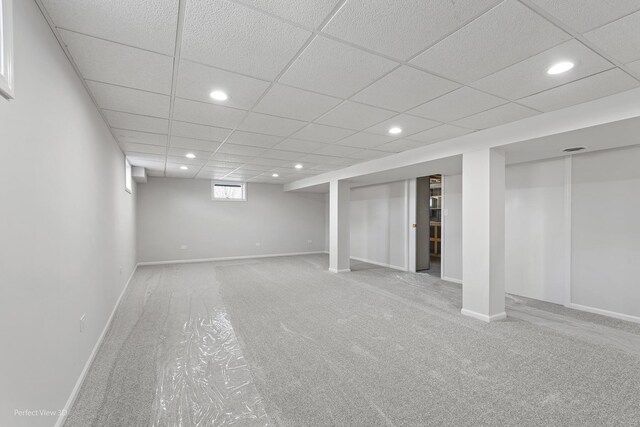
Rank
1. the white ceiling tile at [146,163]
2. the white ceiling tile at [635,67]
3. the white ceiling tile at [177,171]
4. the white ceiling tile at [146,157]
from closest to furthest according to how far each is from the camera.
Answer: the white ceiling tile at [635,67], the white ceiling tile at [146,157], the white ceiling tile at [146,163], the white ceiling tile at [177,171]

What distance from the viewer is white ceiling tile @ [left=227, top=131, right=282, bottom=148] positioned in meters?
3.65

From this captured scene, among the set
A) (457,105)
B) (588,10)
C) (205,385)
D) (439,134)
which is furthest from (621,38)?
(205,385)

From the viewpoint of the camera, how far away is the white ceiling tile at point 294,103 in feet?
8.02

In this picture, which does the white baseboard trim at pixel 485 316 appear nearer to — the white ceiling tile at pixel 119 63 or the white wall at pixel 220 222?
the white ceiling tile at pixel 119 63

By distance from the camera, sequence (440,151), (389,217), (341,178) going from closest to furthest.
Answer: (440,151)
(341,178)
(389,217)

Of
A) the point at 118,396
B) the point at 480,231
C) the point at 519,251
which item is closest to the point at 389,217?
the point at 519,251

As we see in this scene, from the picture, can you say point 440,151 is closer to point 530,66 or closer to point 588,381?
point 530,66

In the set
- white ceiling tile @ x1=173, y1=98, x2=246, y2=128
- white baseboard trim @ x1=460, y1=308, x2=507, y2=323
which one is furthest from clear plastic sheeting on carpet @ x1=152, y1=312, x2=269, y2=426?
white baseboard trim @ x1=460, y1=308, x2=507, y2=323

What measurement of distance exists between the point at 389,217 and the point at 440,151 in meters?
3.29

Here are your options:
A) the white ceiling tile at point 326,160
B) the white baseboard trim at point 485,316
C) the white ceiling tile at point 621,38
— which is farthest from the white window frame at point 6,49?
the white baseboard trim at point 485,316

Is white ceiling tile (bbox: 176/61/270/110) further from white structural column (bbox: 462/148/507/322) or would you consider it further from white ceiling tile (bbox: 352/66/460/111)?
white structural column (bbox: 462/148/507/322)

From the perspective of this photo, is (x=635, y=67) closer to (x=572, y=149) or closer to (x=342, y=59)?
(x=572, y=149)

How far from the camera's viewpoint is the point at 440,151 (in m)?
3.98

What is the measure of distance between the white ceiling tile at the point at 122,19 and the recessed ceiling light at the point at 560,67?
2.53 meters
